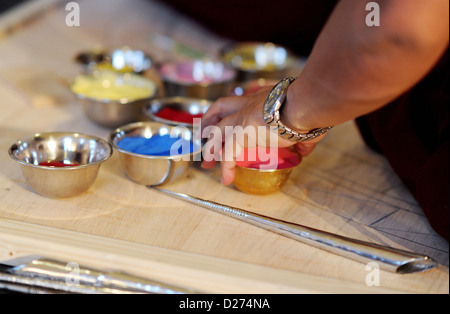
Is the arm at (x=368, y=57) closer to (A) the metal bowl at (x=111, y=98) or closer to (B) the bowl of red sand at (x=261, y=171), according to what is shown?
(B) the bowl of red sand at (x=261, y=171)

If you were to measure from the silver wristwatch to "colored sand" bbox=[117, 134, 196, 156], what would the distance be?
0.16 meters

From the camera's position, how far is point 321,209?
2.72 feet

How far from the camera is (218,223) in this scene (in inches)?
30.4

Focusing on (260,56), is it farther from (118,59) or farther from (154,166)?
(154,166)

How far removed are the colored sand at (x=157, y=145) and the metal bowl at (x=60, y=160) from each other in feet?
0.12

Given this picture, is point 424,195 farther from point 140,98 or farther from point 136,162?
point 140,98

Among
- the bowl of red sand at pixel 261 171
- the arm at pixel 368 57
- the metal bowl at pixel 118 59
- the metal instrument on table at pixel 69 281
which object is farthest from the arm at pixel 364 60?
the metal bowl at pixel 118 59

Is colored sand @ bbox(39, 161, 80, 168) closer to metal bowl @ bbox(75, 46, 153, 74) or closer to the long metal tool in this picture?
the long metal tool

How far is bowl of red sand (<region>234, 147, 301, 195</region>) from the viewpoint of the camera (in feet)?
2.72

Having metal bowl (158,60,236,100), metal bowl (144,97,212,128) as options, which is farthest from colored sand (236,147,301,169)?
metal bowl (158,60,236,100)

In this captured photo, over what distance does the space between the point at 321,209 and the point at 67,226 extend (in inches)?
13.6

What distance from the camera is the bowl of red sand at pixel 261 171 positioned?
83 cm

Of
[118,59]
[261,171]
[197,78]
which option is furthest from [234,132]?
[118,59]
